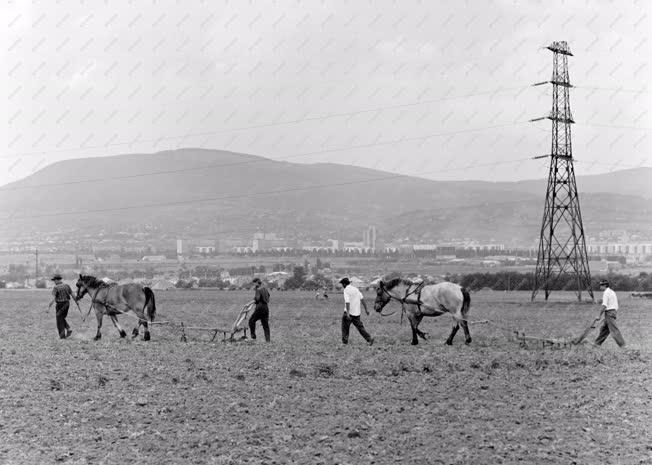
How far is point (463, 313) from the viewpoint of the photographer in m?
21.6

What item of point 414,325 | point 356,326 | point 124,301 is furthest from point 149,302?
point 414,325

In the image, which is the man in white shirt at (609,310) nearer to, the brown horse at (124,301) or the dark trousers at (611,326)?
the dark trousers at (611,326)

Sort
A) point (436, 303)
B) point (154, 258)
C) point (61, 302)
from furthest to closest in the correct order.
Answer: point (154, 258) → point (61, 302) → point (436, 303)

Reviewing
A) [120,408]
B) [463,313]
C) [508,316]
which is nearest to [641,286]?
[508,316]

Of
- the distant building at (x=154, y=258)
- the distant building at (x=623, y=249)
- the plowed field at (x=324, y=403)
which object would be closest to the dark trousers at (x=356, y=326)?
the plowed field at (x=324, y=403)

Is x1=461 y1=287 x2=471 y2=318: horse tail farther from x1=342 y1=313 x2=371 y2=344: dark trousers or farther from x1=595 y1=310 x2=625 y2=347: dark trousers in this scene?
x1=595 y1=310 x2=625 y2=347: dark trousers

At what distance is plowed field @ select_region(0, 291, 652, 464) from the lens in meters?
10.2

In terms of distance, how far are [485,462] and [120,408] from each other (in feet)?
18.7

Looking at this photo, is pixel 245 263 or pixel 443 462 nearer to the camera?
pixel 443 462

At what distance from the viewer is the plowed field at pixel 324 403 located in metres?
10.2

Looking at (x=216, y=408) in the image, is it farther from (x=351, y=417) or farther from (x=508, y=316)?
(x=508, y=316)

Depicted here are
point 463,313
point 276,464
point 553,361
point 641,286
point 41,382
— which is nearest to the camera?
point 276,464

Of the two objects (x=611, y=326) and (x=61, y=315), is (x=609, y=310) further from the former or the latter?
(x=61, y=315)

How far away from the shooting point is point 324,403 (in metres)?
12.9
